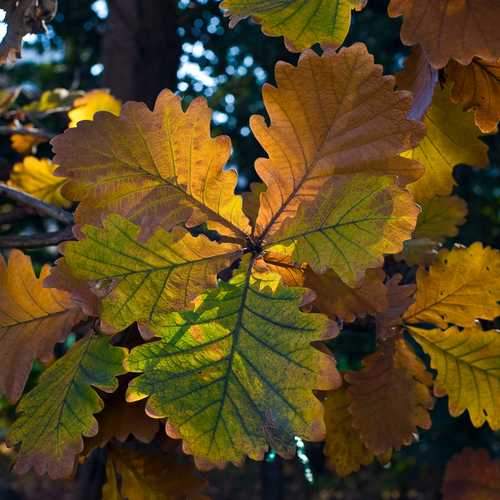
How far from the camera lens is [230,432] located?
0.64 metres

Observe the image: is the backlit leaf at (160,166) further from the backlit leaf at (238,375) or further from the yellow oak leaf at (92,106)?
the yellow oak leaf at (92,106)

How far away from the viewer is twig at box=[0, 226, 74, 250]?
111cm

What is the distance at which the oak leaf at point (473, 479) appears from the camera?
1011 millimetres

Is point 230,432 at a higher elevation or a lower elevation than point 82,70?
higher

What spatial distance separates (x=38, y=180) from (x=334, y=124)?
0.79 meters

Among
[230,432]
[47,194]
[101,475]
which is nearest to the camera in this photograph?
[230,432]

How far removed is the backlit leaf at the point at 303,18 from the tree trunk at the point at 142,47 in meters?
1.42

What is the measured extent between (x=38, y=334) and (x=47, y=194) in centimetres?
60

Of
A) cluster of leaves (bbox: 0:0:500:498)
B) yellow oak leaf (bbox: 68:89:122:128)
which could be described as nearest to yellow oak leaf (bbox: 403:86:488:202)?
cluster of leaves (bbox: 0:0:500:498)

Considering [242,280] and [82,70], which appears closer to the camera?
[242,280]

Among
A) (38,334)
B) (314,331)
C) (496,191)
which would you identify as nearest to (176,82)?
(38,334)

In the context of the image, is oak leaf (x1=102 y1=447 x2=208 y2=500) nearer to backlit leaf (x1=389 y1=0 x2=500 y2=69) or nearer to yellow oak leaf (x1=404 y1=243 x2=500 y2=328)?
yellow oak leaf (x1=404 y1=243 x2=500 y2=328)

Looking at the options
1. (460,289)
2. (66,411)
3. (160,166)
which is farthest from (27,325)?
(460,289)

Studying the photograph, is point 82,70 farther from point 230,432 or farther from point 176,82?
point 230,432
